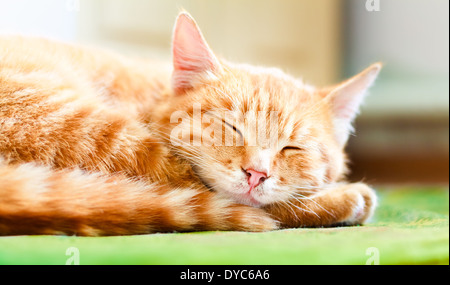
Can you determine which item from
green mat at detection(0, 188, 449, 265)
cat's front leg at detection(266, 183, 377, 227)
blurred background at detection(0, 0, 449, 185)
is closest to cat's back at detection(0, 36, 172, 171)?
green mat at detection(0, 188, 449, 265)

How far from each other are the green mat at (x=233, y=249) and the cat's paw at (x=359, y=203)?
12.7 inches

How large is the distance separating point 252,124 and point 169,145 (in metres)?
0.25

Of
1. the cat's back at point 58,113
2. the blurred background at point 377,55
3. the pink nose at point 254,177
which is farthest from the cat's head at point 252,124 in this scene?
the blurred background at point 377,55

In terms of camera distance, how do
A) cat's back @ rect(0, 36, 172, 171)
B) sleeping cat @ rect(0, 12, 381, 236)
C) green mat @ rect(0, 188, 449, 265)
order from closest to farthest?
green mat @ rect(0, 188, 449, 265)
sleeping cat @ rect(0, 12, 381, 236)
cat's back @ rect(0, 36, 172, 171)

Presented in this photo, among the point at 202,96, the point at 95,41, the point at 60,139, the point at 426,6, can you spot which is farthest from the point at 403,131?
the point at 60,139

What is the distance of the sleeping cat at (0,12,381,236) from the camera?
104cm

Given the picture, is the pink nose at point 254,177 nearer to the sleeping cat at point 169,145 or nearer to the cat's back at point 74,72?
the sleeping cat at point 169,145

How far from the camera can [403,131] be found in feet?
13.9

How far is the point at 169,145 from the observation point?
1.35 m

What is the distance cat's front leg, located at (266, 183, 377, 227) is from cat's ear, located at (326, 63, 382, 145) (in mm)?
260

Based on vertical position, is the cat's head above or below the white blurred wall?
below

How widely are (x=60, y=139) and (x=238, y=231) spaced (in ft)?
1.67

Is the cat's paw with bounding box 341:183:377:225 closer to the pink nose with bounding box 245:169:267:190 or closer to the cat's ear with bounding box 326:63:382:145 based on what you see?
the cat's ear with bounding box 326:63:382:145
